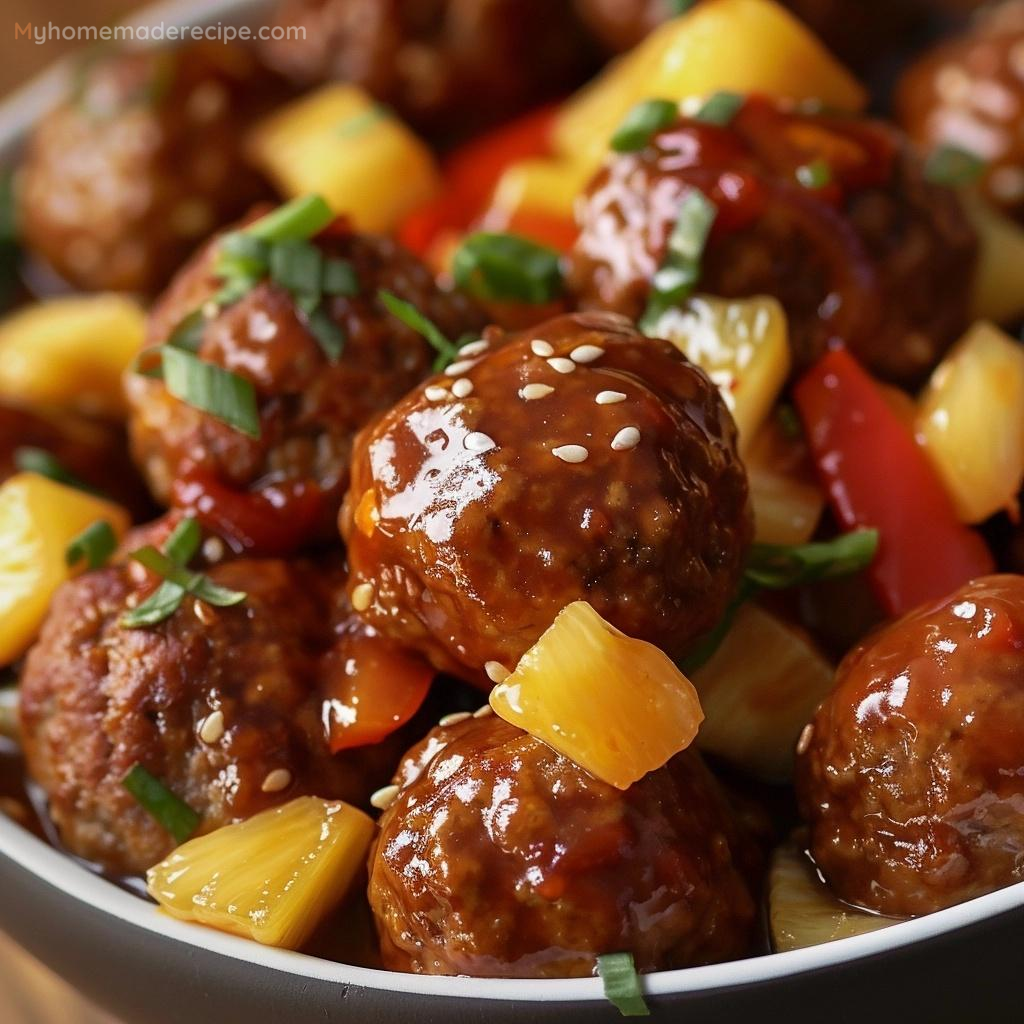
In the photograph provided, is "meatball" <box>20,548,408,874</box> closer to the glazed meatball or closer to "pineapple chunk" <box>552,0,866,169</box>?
the glazed meatball

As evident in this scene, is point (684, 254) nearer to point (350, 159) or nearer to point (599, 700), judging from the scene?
point (599, 700)

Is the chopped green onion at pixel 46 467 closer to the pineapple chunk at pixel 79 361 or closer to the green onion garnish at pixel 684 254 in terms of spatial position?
the pineapple chunk at pixel 79 361

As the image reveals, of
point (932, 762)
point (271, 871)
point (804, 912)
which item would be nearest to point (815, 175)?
point (932, 762)

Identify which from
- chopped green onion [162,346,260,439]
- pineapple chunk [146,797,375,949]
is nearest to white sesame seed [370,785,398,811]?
pineapple chunk [146,797,375,949]

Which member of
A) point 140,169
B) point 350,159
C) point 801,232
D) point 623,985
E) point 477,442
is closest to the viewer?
point 623,985

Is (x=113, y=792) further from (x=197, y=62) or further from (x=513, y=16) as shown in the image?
(x=513, y=16)

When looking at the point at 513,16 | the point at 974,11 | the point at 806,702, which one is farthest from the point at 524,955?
the point at 974,11
